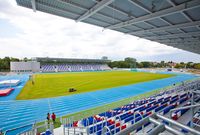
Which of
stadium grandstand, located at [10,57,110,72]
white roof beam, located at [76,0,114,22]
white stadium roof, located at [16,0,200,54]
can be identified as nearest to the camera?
white roof beam, located at [76,0,114,22]

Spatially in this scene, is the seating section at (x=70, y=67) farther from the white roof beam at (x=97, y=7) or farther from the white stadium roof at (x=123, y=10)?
the white roof beam at (x=97, y=7)

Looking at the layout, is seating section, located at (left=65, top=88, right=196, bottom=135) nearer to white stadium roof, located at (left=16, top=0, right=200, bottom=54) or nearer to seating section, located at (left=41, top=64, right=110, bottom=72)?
white stadium roof, located at (left=16, top=0, right=200, bottom=54)

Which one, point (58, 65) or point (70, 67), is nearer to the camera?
point (58, 65)

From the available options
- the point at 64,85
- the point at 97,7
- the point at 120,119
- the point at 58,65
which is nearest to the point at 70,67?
the point at 58,65

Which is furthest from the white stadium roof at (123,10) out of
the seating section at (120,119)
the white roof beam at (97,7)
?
the seating section at (120,119)

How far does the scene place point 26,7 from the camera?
19.1 ft

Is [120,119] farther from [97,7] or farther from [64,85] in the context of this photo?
[64,85]

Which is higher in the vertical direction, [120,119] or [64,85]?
[120,119]

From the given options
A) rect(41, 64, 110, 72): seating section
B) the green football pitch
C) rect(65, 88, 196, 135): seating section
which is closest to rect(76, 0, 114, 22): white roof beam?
rect(65, 88, 196, 135): seating section

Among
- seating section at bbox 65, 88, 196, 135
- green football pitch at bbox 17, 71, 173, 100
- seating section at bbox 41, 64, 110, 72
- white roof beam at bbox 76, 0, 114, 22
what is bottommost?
green football pitch at bbox 17, 71, 173, 100

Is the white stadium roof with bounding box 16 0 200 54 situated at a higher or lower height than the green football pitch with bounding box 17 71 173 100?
higher

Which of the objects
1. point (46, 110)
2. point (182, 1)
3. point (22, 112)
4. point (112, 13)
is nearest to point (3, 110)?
point (22, 112)

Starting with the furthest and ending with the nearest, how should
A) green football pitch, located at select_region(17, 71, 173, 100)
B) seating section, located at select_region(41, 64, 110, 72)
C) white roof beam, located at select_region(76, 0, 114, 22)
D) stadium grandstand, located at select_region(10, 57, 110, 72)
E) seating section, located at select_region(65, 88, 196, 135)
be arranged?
1. seating section, located at select_region(41, 64, 110, 72)
2. stadium grandstand, located at select_region(10, 57, 110, 72)
3. green football pitch, located at select_region(17, 71, 173, 100)
4. seating section, located at select_region(65, 88, 196, 135)
5. white roof beam, located at select_region(76, 0, 114, 22)

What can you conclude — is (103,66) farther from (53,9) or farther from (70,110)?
(53,9)
